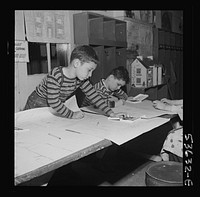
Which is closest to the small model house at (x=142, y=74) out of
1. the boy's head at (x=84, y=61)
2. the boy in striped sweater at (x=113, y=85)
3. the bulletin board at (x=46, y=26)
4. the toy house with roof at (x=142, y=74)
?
the toy house with roof at (x=142, y=74)

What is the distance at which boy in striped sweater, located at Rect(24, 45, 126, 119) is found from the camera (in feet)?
4.07

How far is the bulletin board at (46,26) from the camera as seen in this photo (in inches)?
59.2

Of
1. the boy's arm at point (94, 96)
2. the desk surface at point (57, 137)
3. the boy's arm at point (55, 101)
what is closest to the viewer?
the desk surface at point (57, 137)

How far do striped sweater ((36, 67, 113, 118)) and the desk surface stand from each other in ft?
0.20

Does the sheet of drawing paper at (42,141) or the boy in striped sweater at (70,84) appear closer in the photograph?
the sheet of drawing paper at (42,141)

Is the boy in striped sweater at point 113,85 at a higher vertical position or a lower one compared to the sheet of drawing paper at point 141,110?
higher

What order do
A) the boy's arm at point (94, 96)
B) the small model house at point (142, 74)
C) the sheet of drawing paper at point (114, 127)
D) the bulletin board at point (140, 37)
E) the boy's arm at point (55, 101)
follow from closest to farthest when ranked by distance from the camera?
1. the sheet of drawing paper at point (114, 127)
2. the boy's arm at point (55, 101)
3. the boy's arm at point (94, 96)
4. the small model house at point (142, 74)
5. the bulletin board at point (140, 37)

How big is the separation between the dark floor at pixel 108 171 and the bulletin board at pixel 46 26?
0.94 metres

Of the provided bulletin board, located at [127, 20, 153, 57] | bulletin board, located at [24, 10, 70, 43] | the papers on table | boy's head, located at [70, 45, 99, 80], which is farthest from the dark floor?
bulletin board, located at [127, 20, 153, 57]

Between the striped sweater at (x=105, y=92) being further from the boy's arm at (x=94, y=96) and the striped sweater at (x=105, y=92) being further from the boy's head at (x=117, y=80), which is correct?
the boy's arm at (x=94, y=96)

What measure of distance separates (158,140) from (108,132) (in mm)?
1415

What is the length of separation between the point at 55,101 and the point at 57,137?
0.37m
